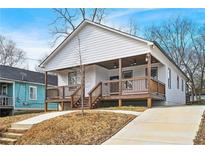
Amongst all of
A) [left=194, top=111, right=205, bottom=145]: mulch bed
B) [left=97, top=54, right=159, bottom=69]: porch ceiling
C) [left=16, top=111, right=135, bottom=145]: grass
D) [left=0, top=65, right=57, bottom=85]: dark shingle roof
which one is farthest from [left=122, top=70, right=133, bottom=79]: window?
[left=0, top=65, right=57, bottom=85]: dark shingle roof

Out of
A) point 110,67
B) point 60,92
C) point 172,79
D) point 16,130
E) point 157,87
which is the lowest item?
point 16,130

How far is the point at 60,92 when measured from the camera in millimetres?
20156

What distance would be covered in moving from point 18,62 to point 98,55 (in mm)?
22759

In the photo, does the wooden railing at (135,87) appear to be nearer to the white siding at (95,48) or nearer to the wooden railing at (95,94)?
the wooden railing at (95,94)

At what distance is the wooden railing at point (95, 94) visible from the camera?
1700 cm

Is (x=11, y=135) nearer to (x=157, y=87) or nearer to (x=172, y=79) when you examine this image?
(x=157, y=87)

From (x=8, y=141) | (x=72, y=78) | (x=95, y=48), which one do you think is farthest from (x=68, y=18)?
(x=8, y=141)

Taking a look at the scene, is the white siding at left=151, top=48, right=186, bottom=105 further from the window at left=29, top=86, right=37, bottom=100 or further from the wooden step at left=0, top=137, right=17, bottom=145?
the window at left=29, top=86, right=37, bottom=100

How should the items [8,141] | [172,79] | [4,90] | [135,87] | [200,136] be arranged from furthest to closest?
[4,90]
[172,79]
[135,87]
[8,141]
[200,136]

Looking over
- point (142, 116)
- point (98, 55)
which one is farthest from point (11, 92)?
point (142, 116)

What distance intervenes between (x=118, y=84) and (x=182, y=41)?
14.2 metres

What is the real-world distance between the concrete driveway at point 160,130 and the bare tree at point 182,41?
1550 centimetres
